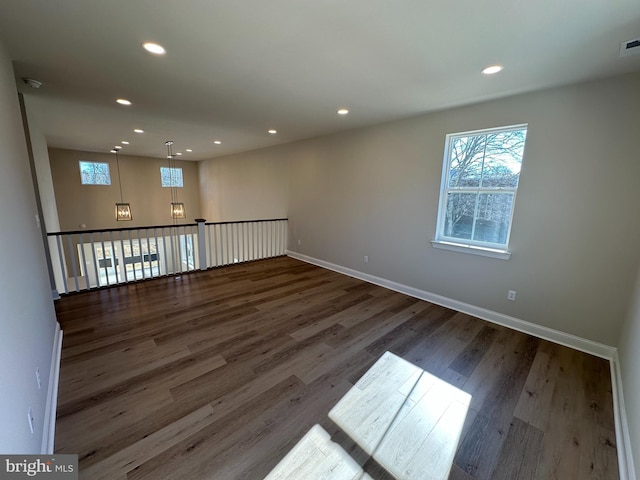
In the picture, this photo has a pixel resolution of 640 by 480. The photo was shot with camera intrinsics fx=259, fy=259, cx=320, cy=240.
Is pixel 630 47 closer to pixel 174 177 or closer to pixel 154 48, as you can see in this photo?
pixel 154 48

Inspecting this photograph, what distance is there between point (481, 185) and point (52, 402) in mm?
4459

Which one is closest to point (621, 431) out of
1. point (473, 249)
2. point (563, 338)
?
point (563, 338)

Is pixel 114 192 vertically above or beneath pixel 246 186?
beneath

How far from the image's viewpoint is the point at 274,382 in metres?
2.11

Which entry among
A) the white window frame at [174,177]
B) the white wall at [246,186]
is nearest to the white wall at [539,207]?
the white wall at [246,186]

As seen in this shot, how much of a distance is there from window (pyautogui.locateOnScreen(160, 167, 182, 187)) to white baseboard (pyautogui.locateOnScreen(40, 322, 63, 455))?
7716 millimetres

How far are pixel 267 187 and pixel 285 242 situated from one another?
1.50 metres

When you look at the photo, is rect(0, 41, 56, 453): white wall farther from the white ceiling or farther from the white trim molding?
the white trim molding

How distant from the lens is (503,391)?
6.80 feet

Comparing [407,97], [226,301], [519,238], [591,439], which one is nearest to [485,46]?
[407,97]

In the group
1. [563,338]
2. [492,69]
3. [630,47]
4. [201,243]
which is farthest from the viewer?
[201,243]

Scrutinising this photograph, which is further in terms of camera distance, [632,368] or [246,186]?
[246,186]

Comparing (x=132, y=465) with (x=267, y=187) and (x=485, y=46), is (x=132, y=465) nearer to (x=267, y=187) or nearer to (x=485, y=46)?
(x=485, y=46)

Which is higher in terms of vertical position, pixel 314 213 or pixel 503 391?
pixel 314 213
